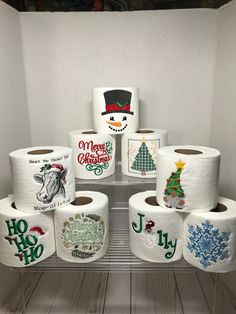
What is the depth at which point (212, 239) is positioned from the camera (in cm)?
79

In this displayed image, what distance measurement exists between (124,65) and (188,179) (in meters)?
0.63

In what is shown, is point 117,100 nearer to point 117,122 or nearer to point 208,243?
point 117,122

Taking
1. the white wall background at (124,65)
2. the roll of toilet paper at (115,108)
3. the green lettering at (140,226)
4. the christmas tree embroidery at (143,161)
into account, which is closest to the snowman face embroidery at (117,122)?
the roll of toilet paper at (115,108)

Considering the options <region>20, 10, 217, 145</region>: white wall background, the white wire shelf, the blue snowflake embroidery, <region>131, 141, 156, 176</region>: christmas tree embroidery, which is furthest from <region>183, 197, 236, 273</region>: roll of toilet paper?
<region>20, 10, 217, 145</region>: white wall background

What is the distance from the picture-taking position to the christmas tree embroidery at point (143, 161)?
100cm

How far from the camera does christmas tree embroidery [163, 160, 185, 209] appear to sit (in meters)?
0.79

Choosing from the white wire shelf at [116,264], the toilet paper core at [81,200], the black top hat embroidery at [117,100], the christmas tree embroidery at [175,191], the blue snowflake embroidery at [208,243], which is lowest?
the white wire shelf at [116,264]

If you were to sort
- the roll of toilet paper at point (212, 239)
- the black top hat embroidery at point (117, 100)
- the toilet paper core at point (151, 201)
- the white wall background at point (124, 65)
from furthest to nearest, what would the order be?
the white wall background at point (124, 65), the black top hat embroidery at point (117, 100), the toilet paper core at point (151, 201), the roll of toilet paper at point (212, 239)

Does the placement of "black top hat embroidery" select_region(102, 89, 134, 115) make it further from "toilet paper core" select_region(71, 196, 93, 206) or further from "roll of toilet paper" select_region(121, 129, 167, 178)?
"toilet paper core" select_region(71, 196, 93, 206)

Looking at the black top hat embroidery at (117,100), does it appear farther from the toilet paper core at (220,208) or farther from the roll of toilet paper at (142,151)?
the toilet paper core at (220,208)

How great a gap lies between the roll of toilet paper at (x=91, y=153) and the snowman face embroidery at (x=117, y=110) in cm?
5

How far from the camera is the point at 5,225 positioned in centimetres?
83

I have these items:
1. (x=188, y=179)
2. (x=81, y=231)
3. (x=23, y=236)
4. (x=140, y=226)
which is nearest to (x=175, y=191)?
(x=188, y=179)

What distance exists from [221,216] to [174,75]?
0.66 meters
